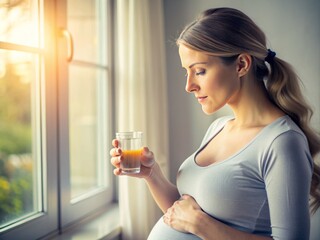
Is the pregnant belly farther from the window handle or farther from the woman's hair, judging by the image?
the window handle

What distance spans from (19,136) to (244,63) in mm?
988

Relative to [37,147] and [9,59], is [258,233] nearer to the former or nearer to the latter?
[37,147]

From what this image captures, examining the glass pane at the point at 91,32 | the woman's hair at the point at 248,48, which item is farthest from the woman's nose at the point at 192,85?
the glass pane at the point at 91,32

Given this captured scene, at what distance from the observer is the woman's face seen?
113 centimetres

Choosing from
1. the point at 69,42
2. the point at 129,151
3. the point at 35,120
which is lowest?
the point at 129,151

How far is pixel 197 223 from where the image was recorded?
1105 millimetres

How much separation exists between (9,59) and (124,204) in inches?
32.1

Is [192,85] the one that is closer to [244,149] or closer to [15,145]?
[244,149]

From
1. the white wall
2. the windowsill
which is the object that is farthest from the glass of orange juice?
the white wall

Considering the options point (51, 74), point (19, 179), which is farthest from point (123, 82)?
point (19, 179)

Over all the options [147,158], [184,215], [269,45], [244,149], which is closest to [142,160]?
[147,158]

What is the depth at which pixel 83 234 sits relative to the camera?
5.02 feet

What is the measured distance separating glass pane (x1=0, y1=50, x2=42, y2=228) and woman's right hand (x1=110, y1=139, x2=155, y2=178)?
0.43m

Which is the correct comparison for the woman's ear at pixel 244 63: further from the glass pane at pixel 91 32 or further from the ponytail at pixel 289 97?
the glass pane at pixel 91 32
